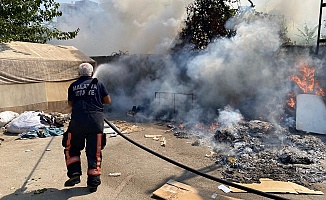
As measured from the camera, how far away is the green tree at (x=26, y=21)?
10051 mm

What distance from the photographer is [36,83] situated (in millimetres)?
10117

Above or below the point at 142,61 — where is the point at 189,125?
below

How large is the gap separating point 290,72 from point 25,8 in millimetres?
10340

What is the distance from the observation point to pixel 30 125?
7828 mm

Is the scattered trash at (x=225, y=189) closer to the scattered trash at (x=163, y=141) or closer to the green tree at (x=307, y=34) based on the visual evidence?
the scattered trash at (x=163, y=141)

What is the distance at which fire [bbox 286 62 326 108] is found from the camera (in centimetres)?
817

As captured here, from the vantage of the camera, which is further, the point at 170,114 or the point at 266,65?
the point at 170,114

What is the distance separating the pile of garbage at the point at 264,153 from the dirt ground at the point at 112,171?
282mm

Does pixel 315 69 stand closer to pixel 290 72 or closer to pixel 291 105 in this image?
pixel 290 72

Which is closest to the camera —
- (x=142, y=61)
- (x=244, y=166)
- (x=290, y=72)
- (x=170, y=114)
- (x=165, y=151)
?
(x=244, y=166)

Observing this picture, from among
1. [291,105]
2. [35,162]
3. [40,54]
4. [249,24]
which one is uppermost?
[249,24]

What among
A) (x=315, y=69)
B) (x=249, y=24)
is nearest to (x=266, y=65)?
(x=315, y=69)

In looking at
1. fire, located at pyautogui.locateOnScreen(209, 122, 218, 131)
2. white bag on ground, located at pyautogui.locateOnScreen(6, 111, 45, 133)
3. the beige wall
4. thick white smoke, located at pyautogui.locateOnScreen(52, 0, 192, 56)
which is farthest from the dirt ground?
thick white smoke, located at pyautogui.locateOnScreen(52, 0, 192, 56)

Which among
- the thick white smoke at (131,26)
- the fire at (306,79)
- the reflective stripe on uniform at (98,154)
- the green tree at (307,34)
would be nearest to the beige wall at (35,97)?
the thick white smoke at (131,26)
